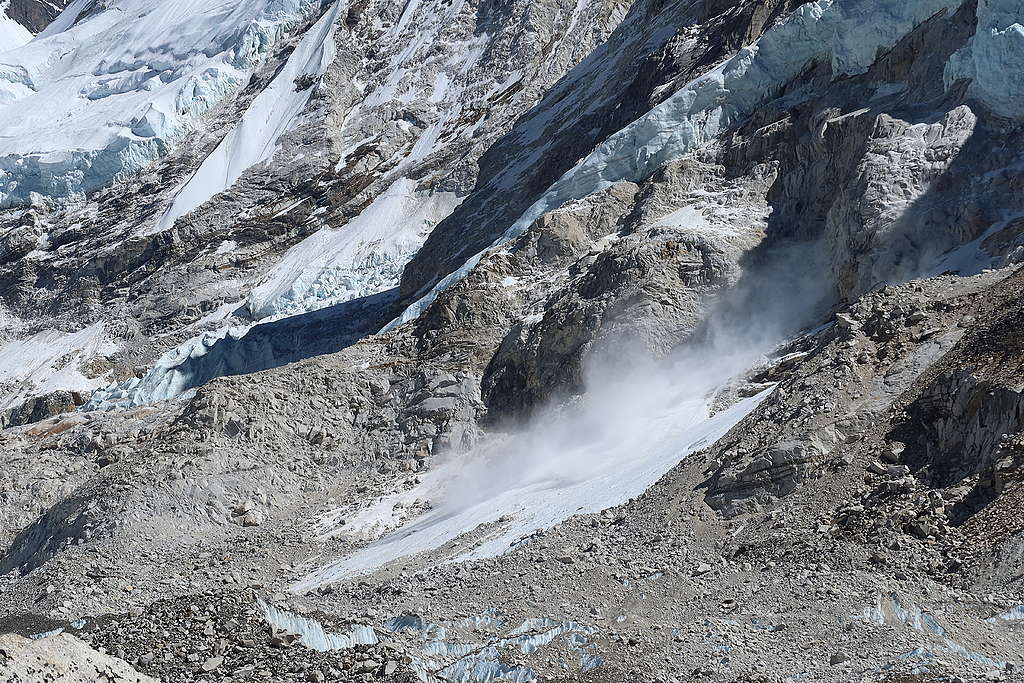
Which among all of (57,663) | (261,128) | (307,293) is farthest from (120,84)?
(57,663)

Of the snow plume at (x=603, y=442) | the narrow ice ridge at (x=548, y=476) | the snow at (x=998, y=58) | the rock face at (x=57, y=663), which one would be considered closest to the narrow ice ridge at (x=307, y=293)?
the snow plume at (x=603, y=442)

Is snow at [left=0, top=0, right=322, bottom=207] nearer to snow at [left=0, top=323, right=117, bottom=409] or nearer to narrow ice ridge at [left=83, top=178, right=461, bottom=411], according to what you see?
snow at [left=0, top=323, right=117, bottom=409]

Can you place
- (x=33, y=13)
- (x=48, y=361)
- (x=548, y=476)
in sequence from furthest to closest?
(x=33, y=13), (x=48, y=361), (x=548, y=476)

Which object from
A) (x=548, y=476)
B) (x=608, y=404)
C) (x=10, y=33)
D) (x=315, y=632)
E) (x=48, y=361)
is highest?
(x=10, y=33)

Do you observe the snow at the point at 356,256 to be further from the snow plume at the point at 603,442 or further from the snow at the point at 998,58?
the snow at the point at 998,58

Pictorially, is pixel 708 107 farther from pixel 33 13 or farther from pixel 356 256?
pixel 33 13
